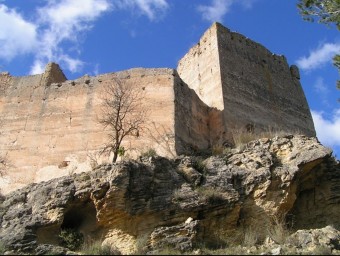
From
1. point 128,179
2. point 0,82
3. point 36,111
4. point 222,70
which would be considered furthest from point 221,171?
point 0,82

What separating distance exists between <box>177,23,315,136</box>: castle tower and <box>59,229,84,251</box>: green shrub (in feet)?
22.1

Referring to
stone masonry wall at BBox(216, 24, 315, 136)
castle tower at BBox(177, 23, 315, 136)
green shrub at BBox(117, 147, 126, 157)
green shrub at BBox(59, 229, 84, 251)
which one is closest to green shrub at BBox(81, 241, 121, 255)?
green shrub at BBox(59, 229, 84, 251)

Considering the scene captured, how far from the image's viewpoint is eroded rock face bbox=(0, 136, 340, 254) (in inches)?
409

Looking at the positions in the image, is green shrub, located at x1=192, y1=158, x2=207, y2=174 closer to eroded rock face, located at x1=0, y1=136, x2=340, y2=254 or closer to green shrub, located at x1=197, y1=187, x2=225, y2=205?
eroded rock face, located at x1=0, y1=136, x2=340, y2=254

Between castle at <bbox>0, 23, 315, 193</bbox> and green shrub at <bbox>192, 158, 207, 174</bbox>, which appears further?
castle at <bbox>0, 23, 315, 193</bbox>

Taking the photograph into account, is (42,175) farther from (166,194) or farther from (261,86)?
(261,86)

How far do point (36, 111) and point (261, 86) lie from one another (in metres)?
8.49

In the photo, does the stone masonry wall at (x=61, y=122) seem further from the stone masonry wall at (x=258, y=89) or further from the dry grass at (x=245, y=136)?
the stone masonry wall at (x=258, y=89)

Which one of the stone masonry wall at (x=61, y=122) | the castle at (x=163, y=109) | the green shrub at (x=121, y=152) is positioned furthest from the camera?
the castle at (x=163, y=109)

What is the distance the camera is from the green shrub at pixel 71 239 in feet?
33.7

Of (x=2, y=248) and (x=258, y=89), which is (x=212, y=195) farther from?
(x=258, y=89)

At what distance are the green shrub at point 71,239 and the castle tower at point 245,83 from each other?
6.74m

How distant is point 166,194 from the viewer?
36.1 feet

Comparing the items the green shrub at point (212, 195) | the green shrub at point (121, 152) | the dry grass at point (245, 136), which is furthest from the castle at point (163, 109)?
the green shrub at point (212, 195)
